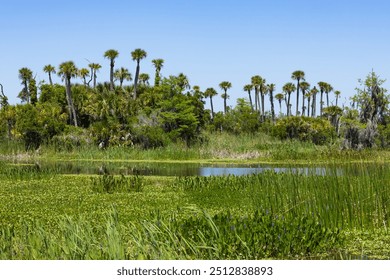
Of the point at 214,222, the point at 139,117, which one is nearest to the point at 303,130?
the point at 139,117

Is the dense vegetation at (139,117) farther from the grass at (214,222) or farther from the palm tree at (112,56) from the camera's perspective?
the grass at (214,222)

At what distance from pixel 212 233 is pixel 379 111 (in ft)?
144

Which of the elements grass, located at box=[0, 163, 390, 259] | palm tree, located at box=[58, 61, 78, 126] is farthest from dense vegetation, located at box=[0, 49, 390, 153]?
grass, located at box=[0, 163, 390, 259]

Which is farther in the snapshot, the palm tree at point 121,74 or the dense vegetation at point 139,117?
the palm tree at point 121,74

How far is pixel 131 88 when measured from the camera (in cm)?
7256

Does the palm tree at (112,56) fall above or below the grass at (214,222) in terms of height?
above

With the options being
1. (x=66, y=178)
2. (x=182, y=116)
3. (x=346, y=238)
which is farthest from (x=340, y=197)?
(x=182, y=116)

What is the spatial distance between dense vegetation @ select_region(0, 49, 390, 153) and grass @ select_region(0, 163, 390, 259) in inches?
1297

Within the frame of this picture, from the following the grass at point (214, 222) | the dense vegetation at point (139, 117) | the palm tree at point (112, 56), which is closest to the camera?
the grass at point (214, 222)

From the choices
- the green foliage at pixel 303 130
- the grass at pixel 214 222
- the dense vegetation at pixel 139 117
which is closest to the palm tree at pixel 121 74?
the dense vegetation at pixel 139 117

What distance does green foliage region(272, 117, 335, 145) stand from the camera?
64.4 m

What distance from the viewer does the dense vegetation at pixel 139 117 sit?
5019cm

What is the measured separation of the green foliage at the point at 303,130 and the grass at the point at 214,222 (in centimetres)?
4495

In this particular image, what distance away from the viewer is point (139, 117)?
187 feet
